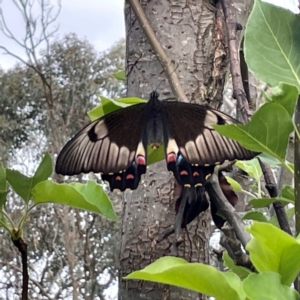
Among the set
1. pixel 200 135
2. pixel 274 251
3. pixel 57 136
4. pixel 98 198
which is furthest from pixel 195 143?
pixel 57 136

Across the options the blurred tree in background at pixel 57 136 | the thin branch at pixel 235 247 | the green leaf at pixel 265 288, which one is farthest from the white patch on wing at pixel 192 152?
the blurred tree in background at pixel 57 136

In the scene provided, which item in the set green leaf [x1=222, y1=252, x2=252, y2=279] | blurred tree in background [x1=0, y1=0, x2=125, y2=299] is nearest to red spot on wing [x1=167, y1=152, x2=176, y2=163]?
green leaf [x1=222, y1=252, x2=252, y2=279]

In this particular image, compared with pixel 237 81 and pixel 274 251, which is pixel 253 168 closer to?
pixel 237 81

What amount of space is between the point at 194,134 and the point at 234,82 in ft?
0.30

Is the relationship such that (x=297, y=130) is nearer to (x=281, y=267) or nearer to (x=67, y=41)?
(x=281, y=267)

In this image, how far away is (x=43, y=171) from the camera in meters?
0.45

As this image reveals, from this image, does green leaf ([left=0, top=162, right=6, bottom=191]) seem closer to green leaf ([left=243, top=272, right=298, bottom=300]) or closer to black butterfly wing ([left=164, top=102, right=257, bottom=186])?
black butterfly wing ([left=164, top=102, right=257, bottom=186])

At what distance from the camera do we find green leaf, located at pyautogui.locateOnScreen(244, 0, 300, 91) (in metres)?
0.38

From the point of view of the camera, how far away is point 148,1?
706 mm

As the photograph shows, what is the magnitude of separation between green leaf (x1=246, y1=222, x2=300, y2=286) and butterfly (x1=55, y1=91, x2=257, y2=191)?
15cm

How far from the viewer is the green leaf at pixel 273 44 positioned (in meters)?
0.38

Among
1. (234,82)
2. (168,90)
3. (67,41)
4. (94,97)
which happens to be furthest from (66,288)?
(234,82)

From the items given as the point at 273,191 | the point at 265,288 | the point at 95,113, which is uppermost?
the point at 95,113

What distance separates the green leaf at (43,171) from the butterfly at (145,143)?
8 cm
